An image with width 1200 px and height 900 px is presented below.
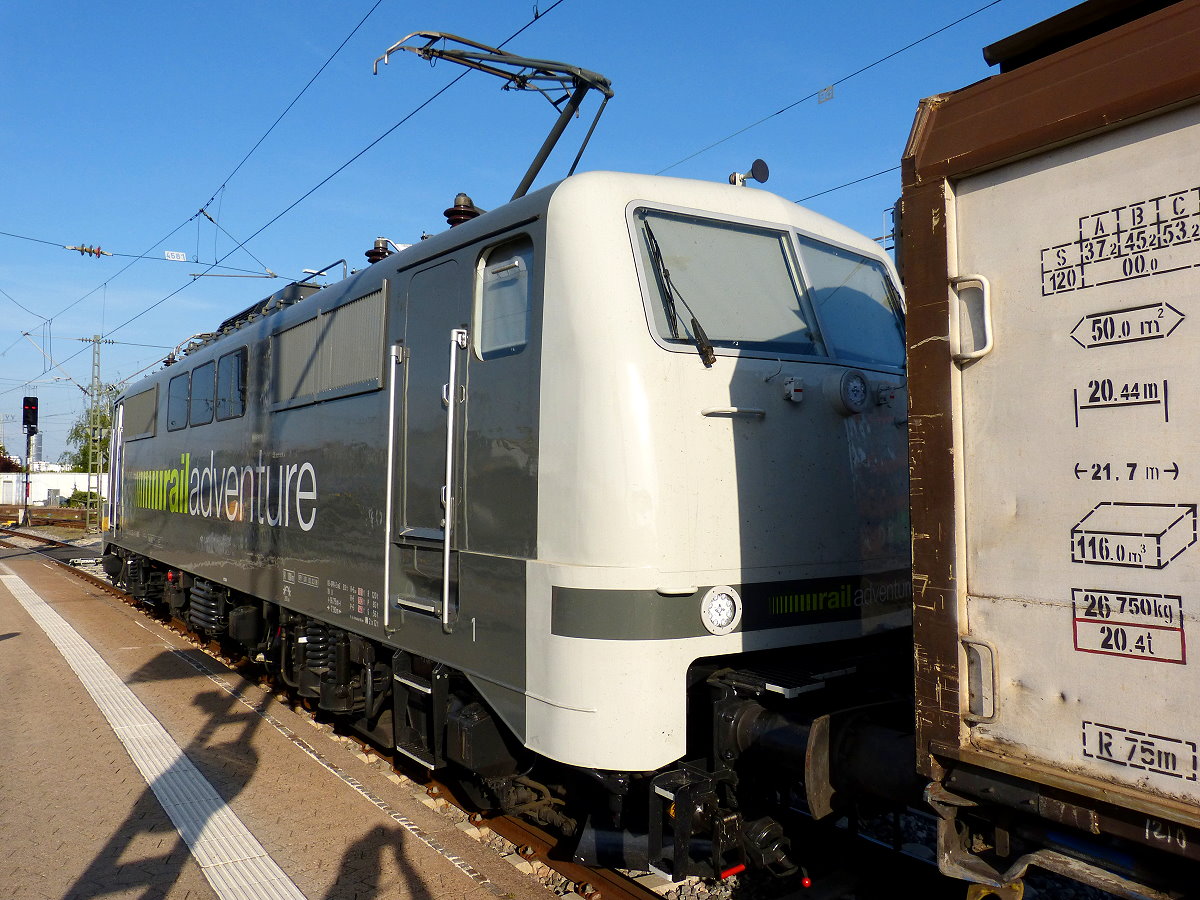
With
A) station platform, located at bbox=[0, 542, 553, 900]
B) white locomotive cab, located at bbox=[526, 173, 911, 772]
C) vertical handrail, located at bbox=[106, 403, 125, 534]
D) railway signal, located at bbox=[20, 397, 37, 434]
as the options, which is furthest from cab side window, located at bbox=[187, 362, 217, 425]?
railway signal, located at bbox=[20, 397, 37, 434]

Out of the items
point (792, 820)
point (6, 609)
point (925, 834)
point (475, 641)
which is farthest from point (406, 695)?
point (6, 609)

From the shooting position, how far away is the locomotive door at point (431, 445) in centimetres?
466

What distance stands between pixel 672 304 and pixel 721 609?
4.35ft

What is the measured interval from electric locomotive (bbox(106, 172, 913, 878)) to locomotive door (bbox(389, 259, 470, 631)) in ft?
0.05

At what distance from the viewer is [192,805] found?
5410 mm

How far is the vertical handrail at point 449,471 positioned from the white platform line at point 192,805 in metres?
1.46

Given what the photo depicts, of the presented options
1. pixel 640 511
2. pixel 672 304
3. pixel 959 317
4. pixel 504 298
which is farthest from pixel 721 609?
pixel 504 298

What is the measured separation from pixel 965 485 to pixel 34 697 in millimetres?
8256

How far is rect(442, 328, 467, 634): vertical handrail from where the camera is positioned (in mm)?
4621

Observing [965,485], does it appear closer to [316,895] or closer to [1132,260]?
[1132,260]

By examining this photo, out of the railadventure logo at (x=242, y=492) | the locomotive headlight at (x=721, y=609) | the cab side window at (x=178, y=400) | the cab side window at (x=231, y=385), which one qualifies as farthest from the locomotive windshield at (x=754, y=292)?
the cab side window at (x=178, y=400)

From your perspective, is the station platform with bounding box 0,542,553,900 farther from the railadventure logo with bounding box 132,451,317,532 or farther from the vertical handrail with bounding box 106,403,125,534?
the vertical handrail with bounding box 106,403,125,534

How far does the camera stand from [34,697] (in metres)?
8.03

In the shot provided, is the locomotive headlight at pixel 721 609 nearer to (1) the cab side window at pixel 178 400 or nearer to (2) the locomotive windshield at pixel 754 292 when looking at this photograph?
(2) the locomotive windshield at pixel 754 292
